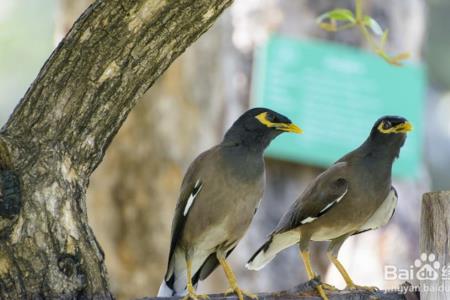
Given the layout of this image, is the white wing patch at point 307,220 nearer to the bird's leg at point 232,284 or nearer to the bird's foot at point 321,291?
the bird's leg at point 232,284

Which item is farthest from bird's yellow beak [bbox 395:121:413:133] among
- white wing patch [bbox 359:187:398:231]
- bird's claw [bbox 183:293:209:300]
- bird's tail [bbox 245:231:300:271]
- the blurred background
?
the blurred background

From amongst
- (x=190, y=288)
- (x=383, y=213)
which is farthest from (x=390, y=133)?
(x=190, y=288)

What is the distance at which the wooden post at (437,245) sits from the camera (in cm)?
351

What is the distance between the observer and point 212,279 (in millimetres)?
7820

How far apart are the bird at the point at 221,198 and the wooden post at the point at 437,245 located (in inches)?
31.8

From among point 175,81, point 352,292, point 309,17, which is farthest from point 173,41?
point 309,17

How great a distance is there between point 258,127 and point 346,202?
1.60ft

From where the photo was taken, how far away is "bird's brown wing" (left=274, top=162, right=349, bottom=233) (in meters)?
4.16

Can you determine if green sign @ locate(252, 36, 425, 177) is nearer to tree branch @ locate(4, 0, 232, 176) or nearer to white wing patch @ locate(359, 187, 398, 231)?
white wing patch @ locate(359, 187, 398, 231)

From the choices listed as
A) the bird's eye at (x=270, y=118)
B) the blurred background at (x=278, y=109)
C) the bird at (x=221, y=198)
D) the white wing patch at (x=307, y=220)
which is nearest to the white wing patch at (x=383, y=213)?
the white wing patch at (x=307, y=220)

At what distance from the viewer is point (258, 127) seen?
14.0 ft

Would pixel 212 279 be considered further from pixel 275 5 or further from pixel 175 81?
pixel 275 5

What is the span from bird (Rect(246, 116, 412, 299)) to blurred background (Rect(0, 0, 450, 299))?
3463 mm

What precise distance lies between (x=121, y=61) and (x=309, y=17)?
18.5 ft
